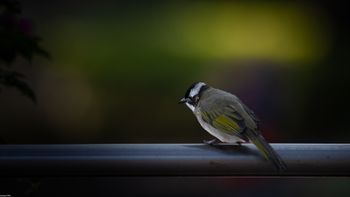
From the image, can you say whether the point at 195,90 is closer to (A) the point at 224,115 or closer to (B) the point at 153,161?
(A) the point at 224,115

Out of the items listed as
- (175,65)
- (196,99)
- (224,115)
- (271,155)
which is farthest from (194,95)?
(175,65)

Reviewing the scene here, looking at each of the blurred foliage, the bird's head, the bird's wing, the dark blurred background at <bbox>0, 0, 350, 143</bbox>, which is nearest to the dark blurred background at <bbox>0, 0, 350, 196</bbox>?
the dark blurred background at <bbox>0, 0, 350, 143</bbox>

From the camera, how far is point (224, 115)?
368 centimetres

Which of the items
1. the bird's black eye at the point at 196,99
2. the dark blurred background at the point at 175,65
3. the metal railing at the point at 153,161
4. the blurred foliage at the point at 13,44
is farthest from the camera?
the dark blurred background at the point at 175,65

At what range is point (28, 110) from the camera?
24.5 ft

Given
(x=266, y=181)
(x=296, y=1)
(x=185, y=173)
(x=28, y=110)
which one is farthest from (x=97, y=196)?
(x=185, y=173)

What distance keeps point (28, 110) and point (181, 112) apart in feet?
4.72

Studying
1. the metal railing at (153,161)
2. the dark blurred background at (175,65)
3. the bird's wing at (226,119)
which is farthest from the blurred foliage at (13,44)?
the dark blurred background at (175,65)

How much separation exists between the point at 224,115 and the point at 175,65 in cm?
387

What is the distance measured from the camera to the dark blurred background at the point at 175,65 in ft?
24.4

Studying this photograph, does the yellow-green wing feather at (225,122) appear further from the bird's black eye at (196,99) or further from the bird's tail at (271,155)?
the bird's tail at (271,155)

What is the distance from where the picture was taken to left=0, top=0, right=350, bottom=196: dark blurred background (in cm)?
743

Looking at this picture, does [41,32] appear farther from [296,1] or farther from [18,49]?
[18,49]

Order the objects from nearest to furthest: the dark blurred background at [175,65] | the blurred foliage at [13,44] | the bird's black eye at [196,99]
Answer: the blurred foliage at [13,44]
the bird's black eye at [196,99]
the dark blurred background at [175,65]
